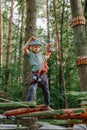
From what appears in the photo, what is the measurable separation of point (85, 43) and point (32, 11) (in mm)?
3004

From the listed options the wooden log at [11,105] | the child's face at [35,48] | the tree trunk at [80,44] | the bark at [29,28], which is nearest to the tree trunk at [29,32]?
the bark at [29,28]

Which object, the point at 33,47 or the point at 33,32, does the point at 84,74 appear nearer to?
the point at 33,47

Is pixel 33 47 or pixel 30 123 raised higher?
pixel 33 47

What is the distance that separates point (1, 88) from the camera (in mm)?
13391

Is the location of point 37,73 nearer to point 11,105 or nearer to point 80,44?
point 80,44

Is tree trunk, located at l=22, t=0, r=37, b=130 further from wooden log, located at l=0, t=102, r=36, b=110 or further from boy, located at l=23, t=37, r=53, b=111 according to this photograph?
wooden log, located at l=0, t=102, r=36, b=110

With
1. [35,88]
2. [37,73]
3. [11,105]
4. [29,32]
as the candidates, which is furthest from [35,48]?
[29,32]

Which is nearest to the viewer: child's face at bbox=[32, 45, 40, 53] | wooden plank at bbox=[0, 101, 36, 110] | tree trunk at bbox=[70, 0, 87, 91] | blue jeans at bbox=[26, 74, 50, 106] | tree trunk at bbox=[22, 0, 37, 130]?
wooden plank at bbox=[0, 101, 36, 110]

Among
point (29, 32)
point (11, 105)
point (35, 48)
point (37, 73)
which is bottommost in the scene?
point (11, 105)

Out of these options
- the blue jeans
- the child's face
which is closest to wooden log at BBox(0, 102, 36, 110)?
the blue jeans

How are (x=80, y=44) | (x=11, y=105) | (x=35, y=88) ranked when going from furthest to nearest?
(x=35, y=88) → (x=80, y=44) → (x=11, y=105)

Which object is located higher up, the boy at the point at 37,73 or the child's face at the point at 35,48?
the child's face at the point at 35,48

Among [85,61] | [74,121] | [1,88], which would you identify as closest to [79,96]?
[74,121]

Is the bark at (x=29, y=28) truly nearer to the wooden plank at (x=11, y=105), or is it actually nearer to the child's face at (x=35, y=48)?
the child's face at (x=35, y=48)
